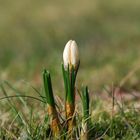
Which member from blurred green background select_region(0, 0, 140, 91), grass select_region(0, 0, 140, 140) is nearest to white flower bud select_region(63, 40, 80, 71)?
grass select_region(0, 0, 140, 140)

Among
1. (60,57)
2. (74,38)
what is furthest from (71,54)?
(74,38)

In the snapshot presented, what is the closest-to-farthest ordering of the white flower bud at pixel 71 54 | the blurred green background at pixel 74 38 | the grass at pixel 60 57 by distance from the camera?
1. the white flower bud at pixel 71 54
2. the grass at pixel 60 57
3. the blurred green background at pixel 74 38

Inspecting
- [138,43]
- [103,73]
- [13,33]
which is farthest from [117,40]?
[103,73]

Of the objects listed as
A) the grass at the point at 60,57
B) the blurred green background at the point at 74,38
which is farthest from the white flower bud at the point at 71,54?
the blurred green background at the point at 74,38

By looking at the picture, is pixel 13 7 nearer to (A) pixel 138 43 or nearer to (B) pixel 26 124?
(A) pixel 138 43

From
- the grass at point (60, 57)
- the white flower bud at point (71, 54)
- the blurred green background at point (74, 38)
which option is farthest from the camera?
the blurred green background at point (74, 38)

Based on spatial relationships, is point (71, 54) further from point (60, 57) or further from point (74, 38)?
point (74, 38)

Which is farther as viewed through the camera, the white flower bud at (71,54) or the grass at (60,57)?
the grass at (60,57)

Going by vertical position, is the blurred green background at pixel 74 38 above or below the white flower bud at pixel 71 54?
above

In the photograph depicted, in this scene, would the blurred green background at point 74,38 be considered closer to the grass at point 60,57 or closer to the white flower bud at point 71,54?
the grass at point 60,57
